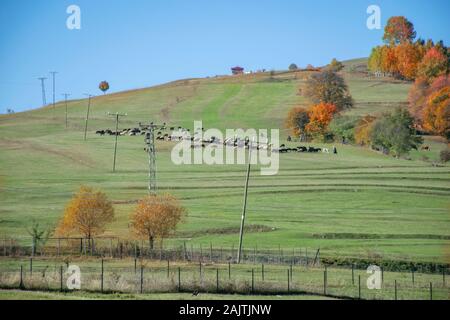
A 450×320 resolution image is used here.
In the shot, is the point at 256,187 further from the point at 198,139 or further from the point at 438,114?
the point at 438,114

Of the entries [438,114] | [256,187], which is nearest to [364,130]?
[438,114]

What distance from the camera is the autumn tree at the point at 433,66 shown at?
168875mm

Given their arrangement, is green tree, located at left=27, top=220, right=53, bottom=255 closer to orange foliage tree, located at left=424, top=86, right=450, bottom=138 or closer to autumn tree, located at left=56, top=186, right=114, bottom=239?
autumn tree, located at left=56, top=186, right=114, bottom=239

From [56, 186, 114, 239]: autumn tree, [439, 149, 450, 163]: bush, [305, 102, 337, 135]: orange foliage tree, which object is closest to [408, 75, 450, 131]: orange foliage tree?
[305, 102, 337, 135]: orange foliage tree

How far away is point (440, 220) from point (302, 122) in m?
74.7

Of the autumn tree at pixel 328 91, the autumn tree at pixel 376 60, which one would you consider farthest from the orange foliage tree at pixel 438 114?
the autumn tree at pixel 376 60

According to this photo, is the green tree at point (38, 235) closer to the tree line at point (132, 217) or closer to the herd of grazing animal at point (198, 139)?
the tree line at point (132, 217)

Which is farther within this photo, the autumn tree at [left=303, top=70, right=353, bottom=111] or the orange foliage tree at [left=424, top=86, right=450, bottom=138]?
the autumn tree at [left=303, top=70, right=353, bottom=111]

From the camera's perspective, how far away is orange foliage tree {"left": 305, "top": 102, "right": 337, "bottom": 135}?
14862 centimetres

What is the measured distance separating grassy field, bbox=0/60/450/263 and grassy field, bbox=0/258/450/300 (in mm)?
9126

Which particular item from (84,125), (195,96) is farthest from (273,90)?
(84,125)

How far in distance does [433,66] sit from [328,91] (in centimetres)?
2312

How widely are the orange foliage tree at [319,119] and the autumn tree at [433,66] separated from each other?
2367cm

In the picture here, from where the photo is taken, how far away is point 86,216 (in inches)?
2608
